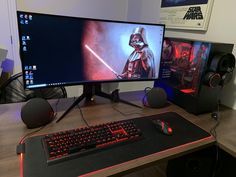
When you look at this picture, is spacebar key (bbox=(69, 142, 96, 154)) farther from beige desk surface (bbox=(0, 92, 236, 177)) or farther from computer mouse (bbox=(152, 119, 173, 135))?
computer mouse (bbox=(152, 119, 173, 135))

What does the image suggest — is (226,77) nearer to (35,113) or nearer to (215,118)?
(215,118)

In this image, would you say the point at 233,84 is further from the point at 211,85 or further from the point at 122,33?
the point at 122,33

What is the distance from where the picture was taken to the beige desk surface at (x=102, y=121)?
0.67 m

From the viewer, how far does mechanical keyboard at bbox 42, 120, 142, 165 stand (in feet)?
2.25

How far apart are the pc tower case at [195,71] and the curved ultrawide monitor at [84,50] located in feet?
0.45

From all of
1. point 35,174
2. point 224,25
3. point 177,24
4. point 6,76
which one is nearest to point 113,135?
point 35,174

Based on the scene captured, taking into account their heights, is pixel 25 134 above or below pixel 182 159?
above

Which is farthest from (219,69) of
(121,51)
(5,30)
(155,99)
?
(5,30)

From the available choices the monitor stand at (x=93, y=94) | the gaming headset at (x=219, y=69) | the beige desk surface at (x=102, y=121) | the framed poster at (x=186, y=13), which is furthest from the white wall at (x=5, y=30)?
the gaming headset at (x=219, y=69)

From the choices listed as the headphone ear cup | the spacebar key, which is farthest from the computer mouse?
the headphone ear cup

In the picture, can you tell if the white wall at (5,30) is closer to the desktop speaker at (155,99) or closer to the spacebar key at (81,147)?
the desktop speaker at (155,99)

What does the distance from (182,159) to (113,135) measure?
698 mm

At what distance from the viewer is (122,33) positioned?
1062mm

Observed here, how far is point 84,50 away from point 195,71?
0.63m
